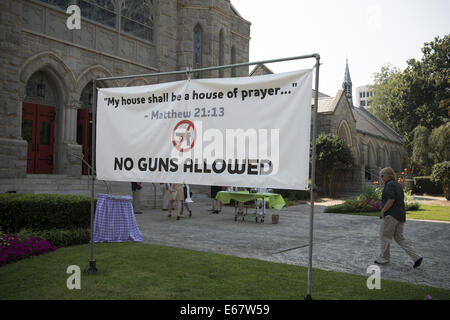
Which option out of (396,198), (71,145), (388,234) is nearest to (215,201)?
(71,145)

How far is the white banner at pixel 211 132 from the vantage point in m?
4.32

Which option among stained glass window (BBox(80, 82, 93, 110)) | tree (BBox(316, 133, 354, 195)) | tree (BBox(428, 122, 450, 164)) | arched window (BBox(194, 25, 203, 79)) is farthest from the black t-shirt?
tree (BBox(428, 122, 450, 164))

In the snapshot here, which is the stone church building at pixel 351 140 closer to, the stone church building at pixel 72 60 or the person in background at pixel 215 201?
the stone church building at pixel 72 60

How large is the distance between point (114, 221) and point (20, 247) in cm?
214

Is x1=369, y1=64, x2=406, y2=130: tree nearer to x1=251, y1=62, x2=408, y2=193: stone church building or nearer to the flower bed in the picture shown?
x1=251, y1=62, x2=408, y2=193: stone church building

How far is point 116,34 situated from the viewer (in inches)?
806

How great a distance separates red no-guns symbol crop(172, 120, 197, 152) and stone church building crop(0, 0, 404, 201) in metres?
8.46

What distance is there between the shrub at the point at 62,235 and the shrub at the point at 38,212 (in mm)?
282

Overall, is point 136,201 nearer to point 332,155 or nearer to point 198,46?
point 198,46

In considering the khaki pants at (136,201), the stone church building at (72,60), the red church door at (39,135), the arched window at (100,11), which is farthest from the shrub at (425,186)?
the red church door at (39,135)

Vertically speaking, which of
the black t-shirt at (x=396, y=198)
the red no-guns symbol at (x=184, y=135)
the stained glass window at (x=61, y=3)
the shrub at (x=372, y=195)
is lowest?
the shrub at (x=372, y=195)

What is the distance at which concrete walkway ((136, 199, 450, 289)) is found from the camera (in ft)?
21.8

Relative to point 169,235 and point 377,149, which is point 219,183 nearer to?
point 169,235

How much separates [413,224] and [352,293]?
384 inches
